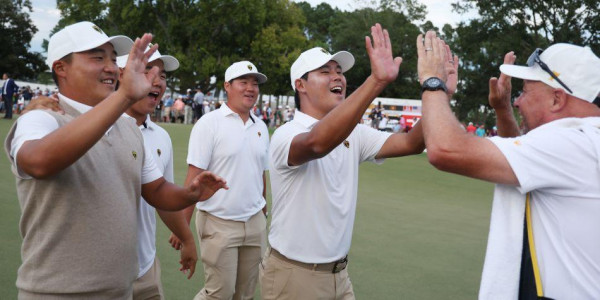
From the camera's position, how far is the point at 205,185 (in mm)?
3295

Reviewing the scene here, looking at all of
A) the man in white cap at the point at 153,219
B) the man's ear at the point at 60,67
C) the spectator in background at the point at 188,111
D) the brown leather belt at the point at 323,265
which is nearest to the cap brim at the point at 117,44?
the man's ear at the point at 60,67

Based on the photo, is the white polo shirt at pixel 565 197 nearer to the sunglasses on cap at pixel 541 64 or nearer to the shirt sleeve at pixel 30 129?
the sunglasses on cap at pixel 541 64

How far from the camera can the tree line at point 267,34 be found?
115 ft

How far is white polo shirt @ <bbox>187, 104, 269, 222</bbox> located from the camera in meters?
5.51

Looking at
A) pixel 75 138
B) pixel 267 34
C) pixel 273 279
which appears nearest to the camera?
pixel 75 138

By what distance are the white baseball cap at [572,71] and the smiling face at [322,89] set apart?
1.84 meters

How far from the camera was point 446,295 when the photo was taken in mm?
6246

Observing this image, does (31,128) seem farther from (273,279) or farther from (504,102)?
(504,102)

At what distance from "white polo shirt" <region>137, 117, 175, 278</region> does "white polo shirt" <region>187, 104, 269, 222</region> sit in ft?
3.02

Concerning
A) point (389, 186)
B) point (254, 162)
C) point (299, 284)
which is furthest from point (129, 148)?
point (389, 186)

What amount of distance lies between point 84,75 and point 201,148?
2.68 metres

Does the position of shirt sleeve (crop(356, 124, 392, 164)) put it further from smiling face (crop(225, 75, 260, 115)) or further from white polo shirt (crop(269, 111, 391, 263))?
smiling face (crop(225, 75, 260, 115))

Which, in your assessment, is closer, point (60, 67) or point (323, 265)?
point (60, 67)

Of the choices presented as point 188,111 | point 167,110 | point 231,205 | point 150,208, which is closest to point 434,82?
point 150,208
